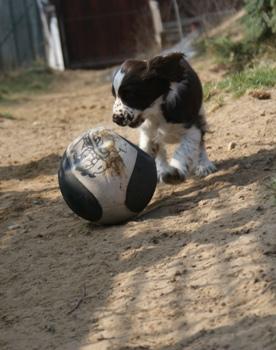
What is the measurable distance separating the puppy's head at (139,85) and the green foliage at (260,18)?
5253mm

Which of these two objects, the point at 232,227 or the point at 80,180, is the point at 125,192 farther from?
the point at 232,227

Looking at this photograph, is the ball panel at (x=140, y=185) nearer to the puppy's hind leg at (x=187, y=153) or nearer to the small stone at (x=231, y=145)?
the puppy's hind leg at (x=187, y=153)

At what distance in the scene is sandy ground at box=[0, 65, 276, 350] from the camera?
3.99 metres

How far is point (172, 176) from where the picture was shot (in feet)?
20.9

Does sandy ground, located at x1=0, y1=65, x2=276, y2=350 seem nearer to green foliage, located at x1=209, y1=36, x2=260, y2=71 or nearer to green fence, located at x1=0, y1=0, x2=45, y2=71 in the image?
green foliage, located at x1=209, y1=36, x2=260, y2=71

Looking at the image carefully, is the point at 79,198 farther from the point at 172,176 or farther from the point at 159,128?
the point at 159,128

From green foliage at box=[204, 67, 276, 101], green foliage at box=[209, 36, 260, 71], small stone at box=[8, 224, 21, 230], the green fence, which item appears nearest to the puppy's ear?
small stone at box=[8, 224, 21, 230]

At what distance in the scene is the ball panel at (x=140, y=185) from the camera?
224 inches

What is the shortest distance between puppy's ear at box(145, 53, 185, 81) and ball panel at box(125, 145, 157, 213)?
82cm

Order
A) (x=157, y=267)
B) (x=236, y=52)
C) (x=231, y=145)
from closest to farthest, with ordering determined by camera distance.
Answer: (x=157, y=267)
(x=231, y=145)
(x=236, y=52)

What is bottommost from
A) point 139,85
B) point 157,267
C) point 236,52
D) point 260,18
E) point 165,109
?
point 236,52

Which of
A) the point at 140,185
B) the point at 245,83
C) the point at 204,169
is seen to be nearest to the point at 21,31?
the point at 245,83

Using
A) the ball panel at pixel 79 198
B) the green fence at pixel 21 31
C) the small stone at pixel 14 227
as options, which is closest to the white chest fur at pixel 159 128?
the ball panel at pixel 79 198

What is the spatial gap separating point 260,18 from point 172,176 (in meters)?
5.93
